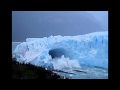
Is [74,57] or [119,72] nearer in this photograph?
[74,57]

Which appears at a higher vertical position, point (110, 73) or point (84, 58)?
point (84, 58)

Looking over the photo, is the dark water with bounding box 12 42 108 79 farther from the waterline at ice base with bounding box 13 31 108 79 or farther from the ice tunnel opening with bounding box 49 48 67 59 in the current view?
the ice tunnel opening with bounding box 49 48 67 59

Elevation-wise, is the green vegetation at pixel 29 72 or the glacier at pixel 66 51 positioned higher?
the glacier at pixel 66 51

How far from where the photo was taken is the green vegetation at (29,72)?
262 cm

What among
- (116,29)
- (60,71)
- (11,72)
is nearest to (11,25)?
(11,72)

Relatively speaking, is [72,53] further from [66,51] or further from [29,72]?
[29,72]

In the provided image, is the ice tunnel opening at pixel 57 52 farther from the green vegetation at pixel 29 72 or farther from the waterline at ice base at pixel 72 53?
the green vegetation at pixel 29 72

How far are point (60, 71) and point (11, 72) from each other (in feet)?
1.95

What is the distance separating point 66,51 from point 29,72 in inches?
20.5

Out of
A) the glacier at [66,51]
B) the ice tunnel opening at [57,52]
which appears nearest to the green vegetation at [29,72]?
the glacier at [66,51]

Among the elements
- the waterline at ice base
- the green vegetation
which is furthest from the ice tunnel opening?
the green vegetation

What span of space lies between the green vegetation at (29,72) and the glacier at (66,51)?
61 mm

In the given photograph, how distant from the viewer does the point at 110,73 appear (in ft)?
8.94
